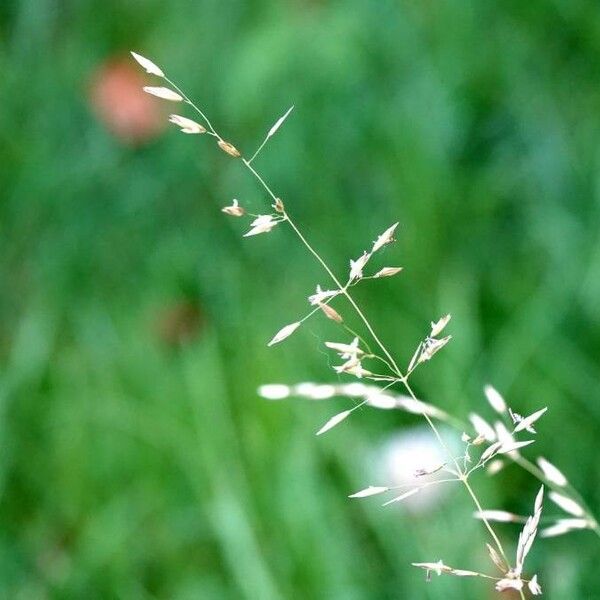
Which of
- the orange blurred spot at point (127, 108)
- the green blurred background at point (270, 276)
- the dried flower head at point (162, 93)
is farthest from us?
the orange blurred spot at point (127, 108)

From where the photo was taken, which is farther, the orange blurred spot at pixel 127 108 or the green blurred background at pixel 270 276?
the orange blurred spot at pixel 127 108

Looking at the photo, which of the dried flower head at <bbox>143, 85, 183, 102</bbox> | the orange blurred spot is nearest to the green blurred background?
the orange blurred spot

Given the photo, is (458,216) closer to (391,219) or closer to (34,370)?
(391,219)

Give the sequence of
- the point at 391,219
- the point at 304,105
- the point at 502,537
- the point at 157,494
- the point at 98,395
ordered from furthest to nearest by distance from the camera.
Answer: the point at 304,105 → the point at 391,219 → the point at 98,395 → the point at 157,494 → the point at 502,537

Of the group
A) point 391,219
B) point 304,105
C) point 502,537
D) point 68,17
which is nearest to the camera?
point 502,537

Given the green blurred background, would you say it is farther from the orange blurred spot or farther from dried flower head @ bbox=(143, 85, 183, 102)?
dried flower head @ bbox=(143, 85, 183, 102)

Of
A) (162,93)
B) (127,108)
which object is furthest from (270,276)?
(162,93)

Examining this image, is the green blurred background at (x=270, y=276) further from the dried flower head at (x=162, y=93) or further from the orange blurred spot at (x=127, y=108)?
the dried flower head at (x=162, y=93)

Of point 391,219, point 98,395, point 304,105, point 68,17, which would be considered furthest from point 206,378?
point 68,17

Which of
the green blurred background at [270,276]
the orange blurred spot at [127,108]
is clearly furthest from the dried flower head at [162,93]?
the orange blurred spot at [127,108]
